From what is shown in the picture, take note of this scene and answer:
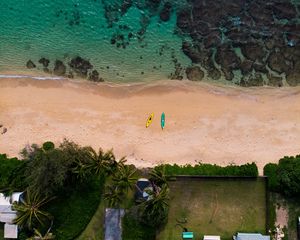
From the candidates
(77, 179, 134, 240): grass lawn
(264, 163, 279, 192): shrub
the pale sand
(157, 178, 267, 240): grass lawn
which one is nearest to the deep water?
the pale sand

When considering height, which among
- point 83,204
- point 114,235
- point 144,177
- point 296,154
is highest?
point 296,154

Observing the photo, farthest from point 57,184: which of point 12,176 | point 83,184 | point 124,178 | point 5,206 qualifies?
point 124,178

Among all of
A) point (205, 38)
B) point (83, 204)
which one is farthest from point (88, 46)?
point (83, 204)

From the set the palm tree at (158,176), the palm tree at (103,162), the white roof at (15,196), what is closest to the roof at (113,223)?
the palm tree at (103,162)

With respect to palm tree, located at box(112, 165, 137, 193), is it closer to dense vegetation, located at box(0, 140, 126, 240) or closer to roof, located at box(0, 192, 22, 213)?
dense vegetation, located at box(0, 140, 126, 240)

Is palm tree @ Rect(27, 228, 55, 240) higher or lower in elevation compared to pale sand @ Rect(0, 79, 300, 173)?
lower

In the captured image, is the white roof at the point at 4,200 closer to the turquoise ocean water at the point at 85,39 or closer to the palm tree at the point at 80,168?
the palm tree at the point at 80,168

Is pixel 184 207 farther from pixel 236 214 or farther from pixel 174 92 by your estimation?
pixel 174 92
